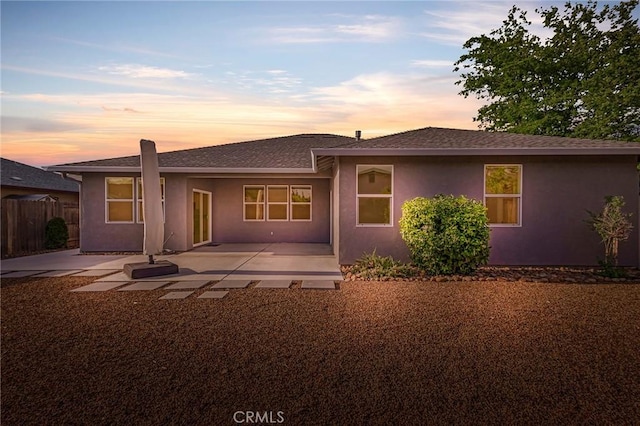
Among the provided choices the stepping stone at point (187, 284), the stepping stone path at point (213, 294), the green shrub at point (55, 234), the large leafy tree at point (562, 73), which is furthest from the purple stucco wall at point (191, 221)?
the large leafy tree at point (562, 73)

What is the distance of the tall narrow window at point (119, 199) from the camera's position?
12875 mm

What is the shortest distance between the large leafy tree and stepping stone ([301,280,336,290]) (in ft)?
61.4

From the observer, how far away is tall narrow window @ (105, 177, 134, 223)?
12.9 meters

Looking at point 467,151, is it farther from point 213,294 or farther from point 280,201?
point 280,201

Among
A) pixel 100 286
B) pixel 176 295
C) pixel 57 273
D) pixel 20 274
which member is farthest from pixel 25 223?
pixel 176 295

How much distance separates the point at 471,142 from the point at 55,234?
48.0 feet

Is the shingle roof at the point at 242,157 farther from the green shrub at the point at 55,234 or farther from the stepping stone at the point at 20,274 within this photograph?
the stepping stone at the point at 20,274

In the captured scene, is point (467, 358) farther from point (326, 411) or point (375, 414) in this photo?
point (326, 411)

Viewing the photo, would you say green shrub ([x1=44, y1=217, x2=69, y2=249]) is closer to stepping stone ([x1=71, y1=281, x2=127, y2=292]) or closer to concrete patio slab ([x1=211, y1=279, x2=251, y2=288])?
A: stepping stone ([x1=71, y1=281, x2=127, y2=292])

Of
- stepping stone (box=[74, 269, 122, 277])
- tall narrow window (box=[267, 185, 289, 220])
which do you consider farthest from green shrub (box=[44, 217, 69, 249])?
tall narrow window (box=[267, 185, 289, 220])

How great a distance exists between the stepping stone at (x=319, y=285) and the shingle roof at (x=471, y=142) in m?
3.58

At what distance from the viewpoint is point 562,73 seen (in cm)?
2231

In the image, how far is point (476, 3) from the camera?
1059 cm

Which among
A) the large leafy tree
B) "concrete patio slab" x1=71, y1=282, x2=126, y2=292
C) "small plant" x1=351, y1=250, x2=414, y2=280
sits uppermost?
the large leafy tree
